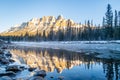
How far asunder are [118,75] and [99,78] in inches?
62.9

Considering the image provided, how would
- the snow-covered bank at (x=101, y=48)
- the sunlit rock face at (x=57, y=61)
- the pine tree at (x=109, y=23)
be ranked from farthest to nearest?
the pine tree at (x=109, y=23)
the snow-covered bank at (x=101, y=48)
the sunlit rock face at (x=57, y=61)

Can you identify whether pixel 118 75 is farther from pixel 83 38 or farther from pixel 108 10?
pixel 83 38

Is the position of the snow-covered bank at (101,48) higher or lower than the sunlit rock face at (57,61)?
higher

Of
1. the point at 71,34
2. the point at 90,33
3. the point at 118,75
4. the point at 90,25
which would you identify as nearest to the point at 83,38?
the point at 90,33

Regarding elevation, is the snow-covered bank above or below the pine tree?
below

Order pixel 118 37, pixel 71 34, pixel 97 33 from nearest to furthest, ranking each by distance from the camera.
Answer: pixel 118 37 → pixel 97 33 → pixel 71 34

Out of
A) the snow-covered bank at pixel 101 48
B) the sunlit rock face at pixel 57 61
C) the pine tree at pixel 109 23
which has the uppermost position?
the pine tree at pixel 109 23

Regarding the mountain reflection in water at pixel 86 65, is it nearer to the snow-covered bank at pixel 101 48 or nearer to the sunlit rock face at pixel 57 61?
the sunlit rock face at pixel 57 61

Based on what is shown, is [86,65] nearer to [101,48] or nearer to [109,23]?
[101,48]

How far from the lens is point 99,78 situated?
15539 mm

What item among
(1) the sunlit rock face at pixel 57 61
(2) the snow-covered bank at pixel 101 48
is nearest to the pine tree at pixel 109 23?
(2) the snow-covered bank at pixel 101 48

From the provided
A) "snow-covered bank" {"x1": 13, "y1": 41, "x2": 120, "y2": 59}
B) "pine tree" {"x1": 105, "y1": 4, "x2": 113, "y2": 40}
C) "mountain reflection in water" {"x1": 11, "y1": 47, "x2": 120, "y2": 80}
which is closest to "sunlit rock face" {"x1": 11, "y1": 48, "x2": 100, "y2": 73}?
"mountain reflection in water" {"x1": 11, "y1": 47, "x2": 120, "y2": 80}

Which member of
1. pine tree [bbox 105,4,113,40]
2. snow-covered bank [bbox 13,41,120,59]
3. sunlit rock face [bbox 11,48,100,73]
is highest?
pine tree [bbox 105,4,113,40]

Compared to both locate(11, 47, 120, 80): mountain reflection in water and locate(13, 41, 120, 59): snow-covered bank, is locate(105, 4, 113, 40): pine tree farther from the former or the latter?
locate(11, 47, 120, 80): mountain reflection in water
